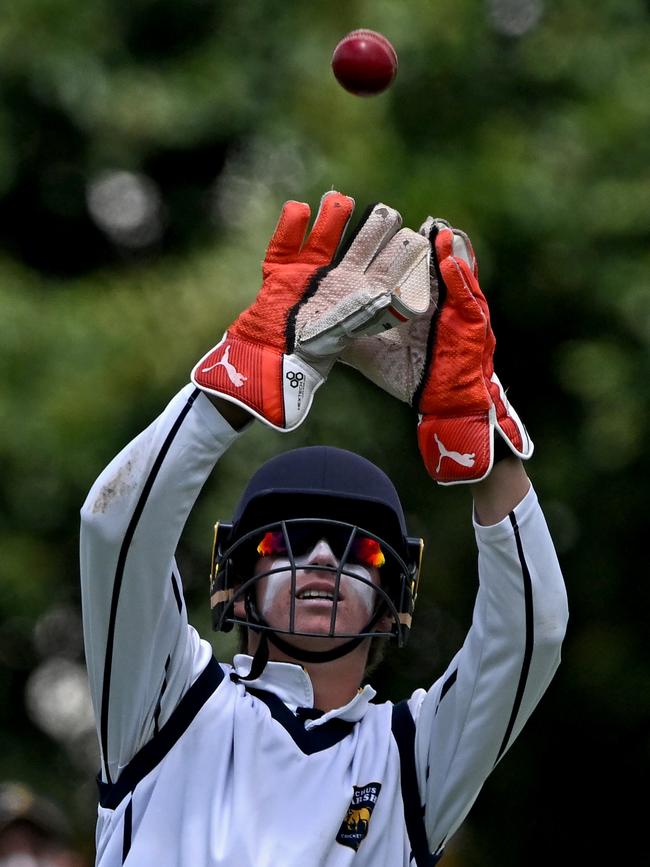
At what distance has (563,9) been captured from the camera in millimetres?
9648

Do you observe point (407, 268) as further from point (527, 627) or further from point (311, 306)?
point (527, 627)

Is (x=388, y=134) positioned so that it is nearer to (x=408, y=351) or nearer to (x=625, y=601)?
(x=625, y=601)

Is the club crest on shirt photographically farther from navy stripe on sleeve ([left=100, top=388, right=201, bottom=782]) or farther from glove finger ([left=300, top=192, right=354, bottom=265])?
glove finger ([left=300, top=192, right=354, bottom=265])

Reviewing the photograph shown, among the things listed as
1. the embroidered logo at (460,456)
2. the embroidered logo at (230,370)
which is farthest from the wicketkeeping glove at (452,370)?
the embroidered logo at (230,370)

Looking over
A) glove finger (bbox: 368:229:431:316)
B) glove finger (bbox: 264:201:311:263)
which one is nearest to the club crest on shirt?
A: glove finger (bbox: 368:229:431:316)

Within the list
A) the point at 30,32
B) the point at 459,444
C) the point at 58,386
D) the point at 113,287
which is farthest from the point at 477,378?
the point at 30,32

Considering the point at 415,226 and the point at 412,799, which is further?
the point at 415,226

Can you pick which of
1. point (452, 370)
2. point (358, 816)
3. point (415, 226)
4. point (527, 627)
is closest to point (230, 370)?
point (452, 370)

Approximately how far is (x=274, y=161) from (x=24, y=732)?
3.55m

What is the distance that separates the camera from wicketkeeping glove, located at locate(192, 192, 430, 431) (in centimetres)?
330

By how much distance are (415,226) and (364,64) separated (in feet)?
13.6

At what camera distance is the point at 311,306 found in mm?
3346

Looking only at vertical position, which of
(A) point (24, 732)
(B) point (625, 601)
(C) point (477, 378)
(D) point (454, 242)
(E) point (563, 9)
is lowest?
(A) point (24, 732)

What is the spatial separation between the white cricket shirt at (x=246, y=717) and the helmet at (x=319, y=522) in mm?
140
